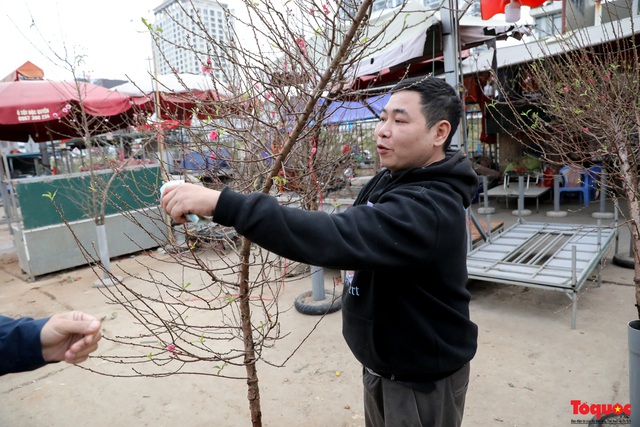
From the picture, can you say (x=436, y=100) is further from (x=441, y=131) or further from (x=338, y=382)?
(x=338, y=382)

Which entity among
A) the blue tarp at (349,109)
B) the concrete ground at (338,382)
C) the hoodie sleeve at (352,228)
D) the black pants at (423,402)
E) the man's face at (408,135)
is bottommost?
the concrete ground at (338,382)

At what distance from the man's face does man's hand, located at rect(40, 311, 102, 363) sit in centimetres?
114

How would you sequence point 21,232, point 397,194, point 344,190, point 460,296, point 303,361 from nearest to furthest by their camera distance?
point 397,194 → point 460,296 → point 303,361 → point 21,232 → point 344,190

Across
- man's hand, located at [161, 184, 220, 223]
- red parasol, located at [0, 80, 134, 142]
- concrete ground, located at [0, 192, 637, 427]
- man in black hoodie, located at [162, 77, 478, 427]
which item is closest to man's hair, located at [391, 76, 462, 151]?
man in black hoodie, located at [162, 77, 478, 427]

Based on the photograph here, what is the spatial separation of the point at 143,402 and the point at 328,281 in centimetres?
293

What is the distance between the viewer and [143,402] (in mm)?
3352

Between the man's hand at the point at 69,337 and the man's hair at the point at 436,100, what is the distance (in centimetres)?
132

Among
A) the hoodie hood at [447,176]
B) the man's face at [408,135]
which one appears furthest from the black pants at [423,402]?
the man's face at [408,135]

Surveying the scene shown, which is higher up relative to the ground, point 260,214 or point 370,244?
point 260,214

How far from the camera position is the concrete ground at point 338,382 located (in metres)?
3.04

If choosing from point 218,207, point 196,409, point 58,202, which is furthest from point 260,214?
point 58,202

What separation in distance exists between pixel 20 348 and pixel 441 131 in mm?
1578

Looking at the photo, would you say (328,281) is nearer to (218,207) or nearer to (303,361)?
(303,361)

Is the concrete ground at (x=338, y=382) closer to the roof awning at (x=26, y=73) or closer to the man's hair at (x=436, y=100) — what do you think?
the man's hair at (x=436, y=100)
